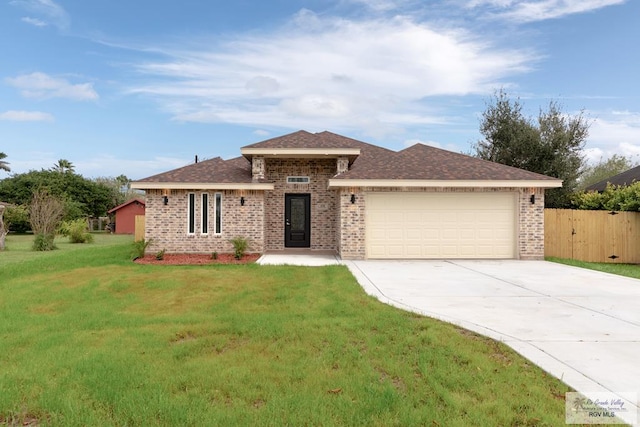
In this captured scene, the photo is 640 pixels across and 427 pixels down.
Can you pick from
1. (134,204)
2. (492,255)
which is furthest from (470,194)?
(134,204)

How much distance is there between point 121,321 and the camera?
19.5 feet

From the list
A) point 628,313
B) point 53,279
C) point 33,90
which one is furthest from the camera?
point 33,90

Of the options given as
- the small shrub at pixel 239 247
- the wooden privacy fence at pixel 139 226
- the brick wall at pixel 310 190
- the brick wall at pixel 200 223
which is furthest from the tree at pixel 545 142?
the wooden privacy fence at pixel 139 226

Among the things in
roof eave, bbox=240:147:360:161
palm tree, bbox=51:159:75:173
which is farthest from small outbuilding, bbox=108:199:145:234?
roof eave, bbox=240:147:360:161

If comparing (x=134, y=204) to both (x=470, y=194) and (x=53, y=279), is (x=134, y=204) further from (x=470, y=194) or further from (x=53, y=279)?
(x=470, y=194)

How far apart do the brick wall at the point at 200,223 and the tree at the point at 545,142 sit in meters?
15.6

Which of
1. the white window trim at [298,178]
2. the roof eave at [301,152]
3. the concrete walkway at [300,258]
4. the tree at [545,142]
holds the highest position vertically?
the tree at [545,142]

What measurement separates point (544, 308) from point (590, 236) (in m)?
10.5

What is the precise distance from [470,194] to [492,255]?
91.1 inches

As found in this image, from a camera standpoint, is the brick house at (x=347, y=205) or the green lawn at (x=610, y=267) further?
the brick house at (x=347, y=205)

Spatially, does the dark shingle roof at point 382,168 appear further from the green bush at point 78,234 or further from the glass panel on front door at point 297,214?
the green bush at point 78,234

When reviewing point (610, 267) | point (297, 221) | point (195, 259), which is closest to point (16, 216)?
point (195, 259)

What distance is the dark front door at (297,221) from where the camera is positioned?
15.9 m

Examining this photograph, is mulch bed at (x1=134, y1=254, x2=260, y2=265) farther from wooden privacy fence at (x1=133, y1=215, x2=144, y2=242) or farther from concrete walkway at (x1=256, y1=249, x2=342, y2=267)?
wooden privacy fence at (x1=133, y1=215, x2=144, y2=242)
